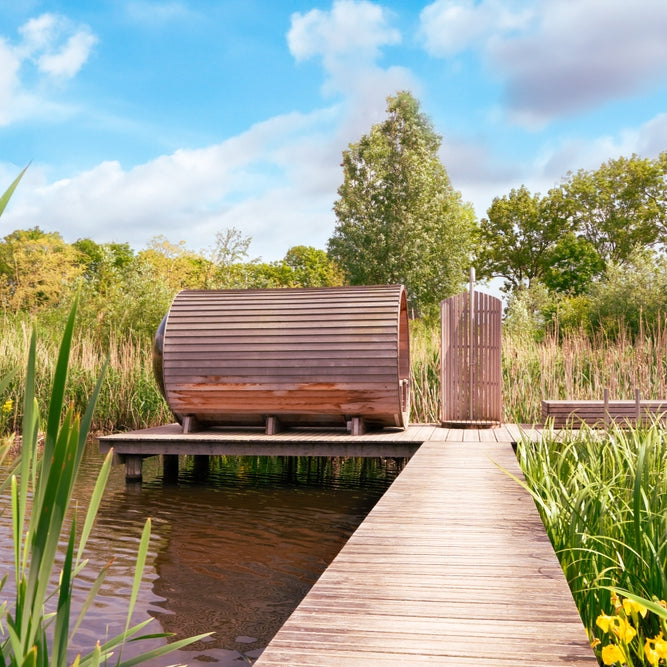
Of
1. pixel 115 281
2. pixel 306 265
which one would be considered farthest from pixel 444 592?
pixel 306 265

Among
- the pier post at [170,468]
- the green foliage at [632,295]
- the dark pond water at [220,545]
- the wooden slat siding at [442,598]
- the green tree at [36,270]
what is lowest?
the dark pond water at [220,545]

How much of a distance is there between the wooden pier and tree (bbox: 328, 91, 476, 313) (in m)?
26.0

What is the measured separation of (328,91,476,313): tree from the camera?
103 feet

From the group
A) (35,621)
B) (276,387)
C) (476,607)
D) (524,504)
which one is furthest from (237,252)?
(35,621)

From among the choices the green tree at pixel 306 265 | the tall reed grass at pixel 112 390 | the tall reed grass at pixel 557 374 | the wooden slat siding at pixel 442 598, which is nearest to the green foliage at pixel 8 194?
the wooden slat siding at pixel 442 598

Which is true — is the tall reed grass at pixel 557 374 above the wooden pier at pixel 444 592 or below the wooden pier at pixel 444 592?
above

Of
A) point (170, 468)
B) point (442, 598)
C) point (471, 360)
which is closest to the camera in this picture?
point (442, 598)

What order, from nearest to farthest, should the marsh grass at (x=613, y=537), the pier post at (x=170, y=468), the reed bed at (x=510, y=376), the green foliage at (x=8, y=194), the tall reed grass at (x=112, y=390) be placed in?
the green foliage at (x=8, y=194), the marsh grass at (x=613, y=537), the pier post at (x=170, y=468), the reed bed at (x=510, y=376), the tall reed grass at (x=112, y=390)

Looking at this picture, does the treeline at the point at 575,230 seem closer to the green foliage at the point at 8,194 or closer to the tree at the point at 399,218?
the tree at the point at 399,218

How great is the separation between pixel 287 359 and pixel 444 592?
603 centimetres

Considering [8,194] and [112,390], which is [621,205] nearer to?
[112,390]

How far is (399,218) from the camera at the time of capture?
3156 cm

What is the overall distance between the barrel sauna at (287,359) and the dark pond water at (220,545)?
0.90 meters

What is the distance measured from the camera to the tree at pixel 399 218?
31.5m
